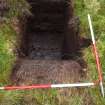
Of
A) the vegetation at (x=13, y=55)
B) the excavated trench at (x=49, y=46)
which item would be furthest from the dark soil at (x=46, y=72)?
the vegetation at (x=13, y=55)

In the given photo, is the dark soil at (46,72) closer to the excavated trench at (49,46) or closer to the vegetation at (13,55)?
the excavated trench at (49,46)

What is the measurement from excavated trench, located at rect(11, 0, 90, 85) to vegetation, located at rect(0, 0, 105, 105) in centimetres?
14

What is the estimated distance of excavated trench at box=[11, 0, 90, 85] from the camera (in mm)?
5035

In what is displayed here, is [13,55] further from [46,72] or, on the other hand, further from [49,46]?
[49,46]

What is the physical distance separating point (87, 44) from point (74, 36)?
26.5 inches

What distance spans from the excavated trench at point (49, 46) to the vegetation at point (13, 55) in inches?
5.6

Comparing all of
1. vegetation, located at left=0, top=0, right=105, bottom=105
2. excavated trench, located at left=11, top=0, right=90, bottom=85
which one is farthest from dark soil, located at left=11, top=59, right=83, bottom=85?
vegetation, located at left=0, top=0, right=105, bottom=105

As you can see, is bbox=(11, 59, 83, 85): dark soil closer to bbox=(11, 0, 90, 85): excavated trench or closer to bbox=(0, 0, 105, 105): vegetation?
bbox=(11, 0, 90, 85): excavated trench

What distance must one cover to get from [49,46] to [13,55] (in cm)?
277

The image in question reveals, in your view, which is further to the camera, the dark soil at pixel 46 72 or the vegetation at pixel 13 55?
the dark soil at pixel 46 72

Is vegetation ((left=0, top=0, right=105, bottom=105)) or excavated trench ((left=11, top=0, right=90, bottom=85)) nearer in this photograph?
vegetation ((left=0, top=0, right=105, bottom=105))

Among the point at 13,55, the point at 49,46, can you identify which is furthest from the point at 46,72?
the point at 49,46

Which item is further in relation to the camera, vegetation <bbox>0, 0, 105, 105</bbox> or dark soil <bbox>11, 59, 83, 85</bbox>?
dark soil <bbox>11, 59, 83, 85</bbox>

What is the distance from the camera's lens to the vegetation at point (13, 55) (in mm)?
4668
